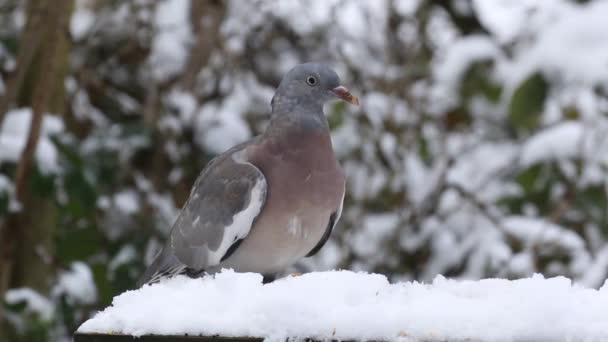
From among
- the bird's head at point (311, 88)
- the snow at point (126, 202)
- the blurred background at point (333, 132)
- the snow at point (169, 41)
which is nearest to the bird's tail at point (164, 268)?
the bird's head at point (311, 88)

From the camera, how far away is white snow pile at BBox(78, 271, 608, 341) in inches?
38.0

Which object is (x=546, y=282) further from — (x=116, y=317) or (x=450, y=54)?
(x=450, y=54)

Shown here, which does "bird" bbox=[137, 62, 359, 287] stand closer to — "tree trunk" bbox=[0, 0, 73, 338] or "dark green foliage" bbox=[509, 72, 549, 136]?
"dark green foliage" bbox=[509, 72, 549, 136]

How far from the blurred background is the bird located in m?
0.83

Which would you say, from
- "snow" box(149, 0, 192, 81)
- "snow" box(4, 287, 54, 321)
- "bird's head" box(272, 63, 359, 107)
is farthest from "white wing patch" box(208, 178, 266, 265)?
"snow" box(149, 0, 192, 81)

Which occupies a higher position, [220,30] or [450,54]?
[220,30]

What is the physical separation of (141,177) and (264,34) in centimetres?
84

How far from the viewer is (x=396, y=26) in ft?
14.5

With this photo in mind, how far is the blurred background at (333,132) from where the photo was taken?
3.09 metres

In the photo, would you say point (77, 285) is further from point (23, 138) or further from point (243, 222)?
point (243, 222)

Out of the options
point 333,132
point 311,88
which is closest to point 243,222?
point 311,88

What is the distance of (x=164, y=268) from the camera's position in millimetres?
2250

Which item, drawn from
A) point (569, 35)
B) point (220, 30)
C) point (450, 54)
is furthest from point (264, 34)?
point (569, 35)

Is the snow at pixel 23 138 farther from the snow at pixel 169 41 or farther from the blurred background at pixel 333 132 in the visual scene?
the snow at pixel 169 41
